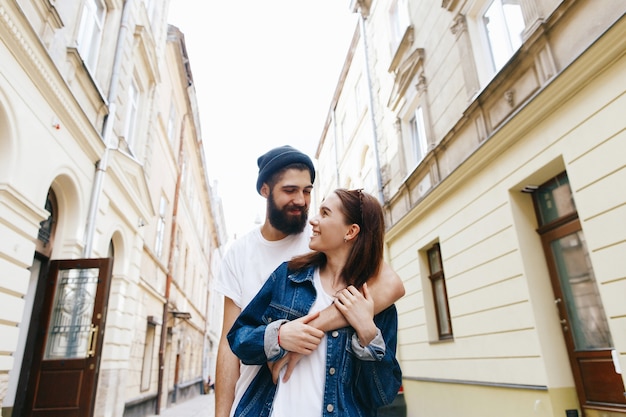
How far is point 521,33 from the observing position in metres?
5.77

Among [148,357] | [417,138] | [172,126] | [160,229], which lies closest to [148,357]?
[148,357]

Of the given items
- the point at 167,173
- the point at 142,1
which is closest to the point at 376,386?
the point at 142,1

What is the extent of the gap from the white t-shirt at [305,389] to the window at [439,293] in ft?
22.6

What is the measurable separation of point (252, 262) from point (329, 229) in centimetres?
56

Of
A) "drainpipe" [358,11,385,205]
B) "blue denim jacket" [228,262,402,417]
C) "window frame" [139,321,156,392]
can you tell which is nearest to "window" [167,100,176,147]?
"window frame" [139,321,156,392]

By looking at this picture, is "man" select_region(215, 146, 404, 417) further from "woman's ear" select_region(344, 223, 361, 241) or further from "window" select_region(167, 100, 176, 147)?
"window" select_region(167, 100, 176, 147)

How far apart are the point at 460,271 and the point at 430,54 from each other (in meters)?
4.65

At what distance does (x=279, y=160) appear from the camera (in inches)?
81.6

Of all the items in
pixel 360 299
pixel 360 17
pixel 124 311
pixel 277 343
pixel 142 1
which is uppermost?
pixel 360 17

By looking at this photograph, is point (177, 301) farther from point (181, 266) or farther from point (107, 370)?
point (107, 370)

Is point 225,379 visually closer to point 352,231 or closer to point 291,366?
point 291,366

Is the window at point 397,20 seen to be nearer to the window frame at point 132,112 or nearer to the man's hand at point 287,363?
the window frame at point 132,112

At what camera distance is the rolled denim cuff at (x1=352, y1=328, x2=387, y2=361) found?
1435 mm

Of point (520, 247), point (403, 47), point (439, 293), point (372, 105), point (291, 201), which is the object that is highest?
point (372, 105)
